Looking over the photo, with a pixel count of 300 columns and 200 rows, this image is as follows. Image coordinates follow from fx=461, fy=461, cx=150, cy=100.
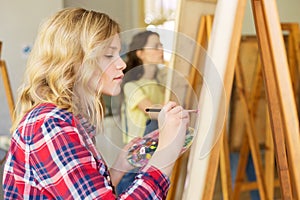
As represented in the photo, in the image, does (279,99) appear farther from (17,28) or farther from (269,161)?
(17,28)

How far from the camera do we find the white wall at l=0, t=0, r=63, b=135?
3.68m

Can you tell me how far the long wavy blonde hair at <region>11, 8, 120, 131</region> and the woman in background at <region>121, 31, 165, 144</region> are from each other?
126 mm

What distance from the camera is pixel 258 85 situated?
7.93 feet

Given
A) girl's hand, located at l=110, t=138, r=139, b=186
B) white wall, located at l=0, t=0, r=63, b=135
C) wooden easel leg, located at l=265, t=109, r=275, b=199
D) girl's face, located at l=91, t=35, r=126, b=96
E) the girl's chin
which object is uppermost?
white wall, located at l=0, t=0, r=63, b=135

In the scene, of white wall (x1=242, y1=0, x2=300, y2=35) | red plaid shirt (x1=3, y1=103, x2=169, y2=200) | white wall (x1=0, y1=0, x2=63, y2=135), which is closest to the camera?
red plaid shirt (x1=3, y1=103, x2=169, y2=200)

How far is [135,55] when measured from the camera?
1063 millimetres

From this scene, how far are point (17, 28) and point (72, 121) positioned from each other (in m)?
3.08

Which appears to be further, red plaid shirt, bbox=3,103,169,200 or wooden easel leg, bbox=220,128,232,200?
wooden easel leg, bbox=220,128,232,200

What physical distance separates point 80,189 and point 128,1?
3.89 metres

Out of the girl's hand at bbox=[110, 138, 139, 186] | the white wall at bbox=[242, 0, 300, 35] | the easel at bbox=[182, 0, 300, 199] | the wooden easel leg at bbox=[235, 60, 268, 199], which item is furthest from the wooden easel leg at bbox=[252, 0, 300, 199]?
the white wall at bbox=[242, 0, 300, 35]

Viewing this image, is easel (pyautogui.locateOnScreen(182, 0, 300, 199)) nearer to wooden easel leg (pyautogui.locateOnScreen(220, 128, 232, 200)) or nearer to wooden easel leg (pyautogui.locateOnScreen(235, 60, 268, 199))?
wooden easel leg (pyautogui.locateOnScreen(220, 128, 232, 200))

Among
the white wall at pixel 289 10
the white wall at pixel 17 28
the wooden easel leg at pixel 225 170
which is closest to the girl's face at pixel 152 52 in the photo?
the wooden easel leg at pixel 225 170

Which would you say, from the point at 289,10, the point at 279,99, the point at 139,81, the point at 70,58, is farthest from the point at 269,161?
the point at 289,10

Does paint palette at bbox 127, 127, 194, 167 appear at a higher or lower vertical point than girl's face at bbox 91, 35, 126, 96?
lower
